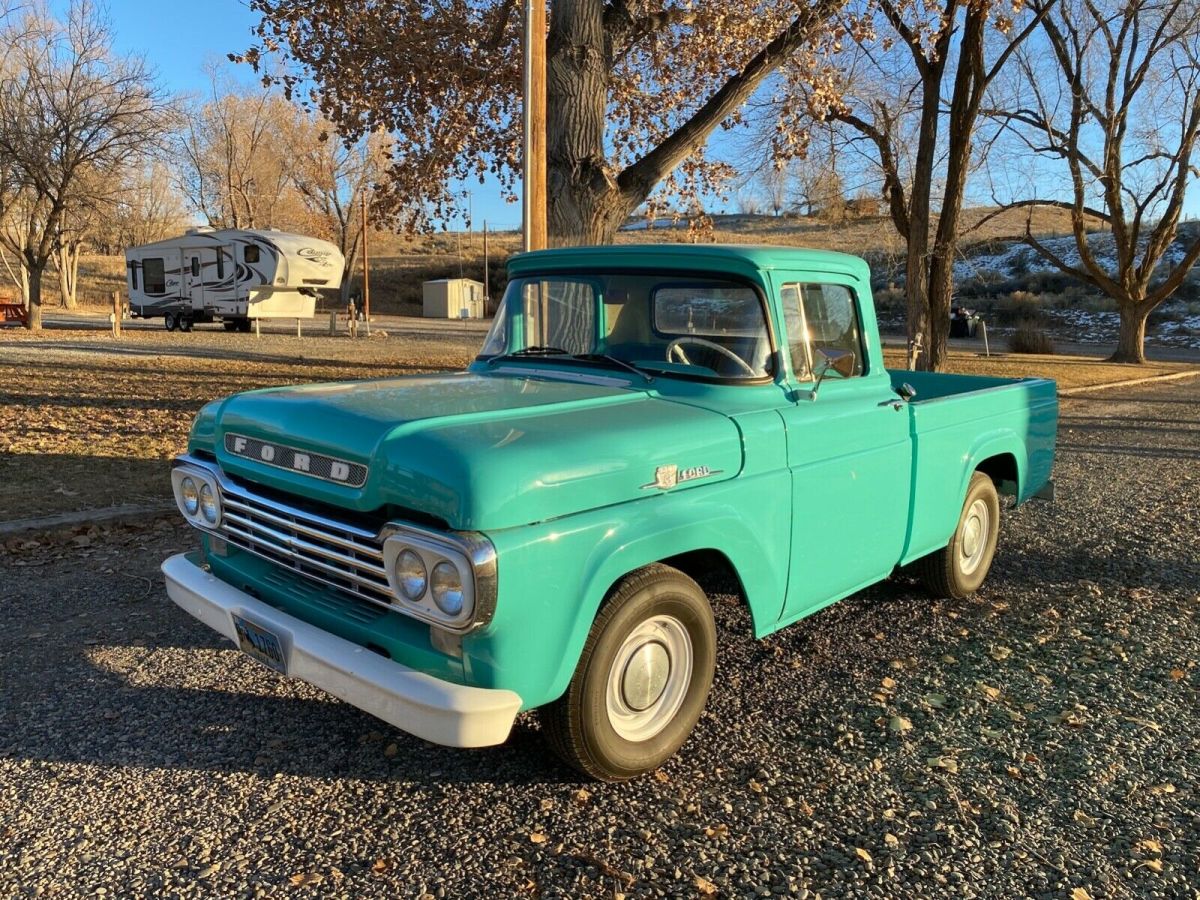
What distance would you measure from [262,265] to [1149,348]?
30614 mm

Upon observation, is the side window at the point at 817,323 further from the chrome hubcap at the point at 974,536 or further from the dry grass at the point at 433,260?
the dry grass at the point at 433,260

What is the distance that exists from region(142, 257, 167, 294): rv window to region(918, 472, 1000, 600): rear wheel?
31.7 meters

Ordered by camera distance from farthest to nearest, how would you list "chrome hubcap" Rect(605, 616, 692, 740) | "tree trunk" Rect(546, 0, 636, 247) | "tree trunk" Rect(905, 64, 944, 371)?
"tree trunk" Rect(905, 64, 944, 371), "tree trunk" Rect(546, 0, 636, 247), "chrome hubcap" Rect(605, 616, 692, 740)

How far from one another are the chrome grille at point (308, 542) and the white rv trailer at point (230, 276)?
2735cm

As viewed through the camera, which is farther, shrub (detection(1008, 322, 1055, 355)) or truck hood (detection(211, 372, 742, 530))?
shrub (detection(1008, 322, 1055, 355))

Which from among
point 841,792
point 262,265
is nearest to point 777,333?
point 841,792

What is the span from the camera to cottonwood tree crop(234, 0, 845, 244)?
945cm

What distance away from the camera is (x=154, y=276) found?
3116 centimetres

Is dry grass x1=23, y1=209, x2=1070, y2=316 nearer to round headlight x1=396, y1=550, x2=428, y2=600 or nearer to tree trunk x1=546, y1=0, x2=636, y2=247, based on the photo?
tree trunk x1=546, y1=0, x2=636, y2=247

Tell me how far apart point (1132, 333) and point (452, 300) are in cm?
3443

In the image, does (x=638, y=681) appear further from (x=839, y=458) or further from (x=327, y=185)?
(x=327, y=185)

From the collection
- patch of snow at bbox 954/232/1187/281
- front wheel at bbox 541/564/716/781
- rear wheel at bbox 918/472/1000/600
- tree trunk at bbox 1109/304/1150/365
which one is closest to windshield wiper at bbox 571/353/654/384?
front wheel at bbox 541/564/716/781

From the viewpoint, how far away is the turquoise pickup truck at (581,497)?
101 inches

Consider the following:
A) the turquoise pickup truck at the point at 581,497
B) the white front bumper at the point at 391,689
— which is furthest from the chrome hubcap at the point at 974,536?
the white front bumper at the point at 391,689
